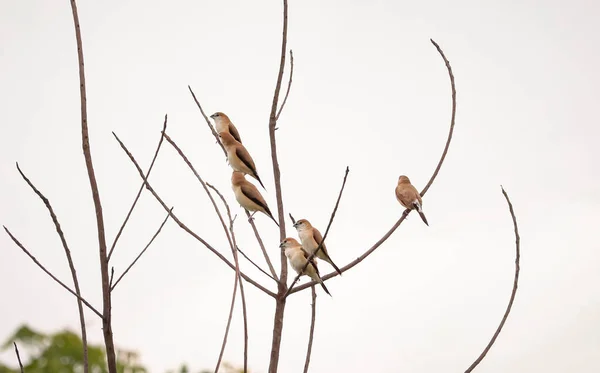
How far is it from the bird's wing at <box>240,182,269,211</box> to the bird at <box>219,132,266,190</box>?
0.16 m

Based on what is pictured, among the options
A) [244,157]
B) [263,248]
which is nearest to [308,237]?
[244,157]

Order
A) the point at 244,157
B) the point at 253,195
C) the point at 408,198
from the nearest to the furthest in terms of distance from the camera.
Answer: the point at 244,157, the point at 253,195, the point at 408,198

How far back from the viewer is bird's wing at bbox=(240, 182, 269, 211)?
23.2 ft

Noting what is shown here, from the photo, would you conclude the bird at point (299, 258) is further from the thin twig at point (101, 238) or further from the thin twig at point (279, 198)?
the thin twig at point (101, 238)

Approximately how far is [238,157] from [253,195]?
0.48 m

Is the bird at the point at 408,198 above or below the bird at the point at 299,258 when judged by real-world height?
above

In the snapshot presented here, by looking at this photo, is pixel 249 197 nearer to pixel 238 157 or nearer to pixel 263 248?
pixel 238 157

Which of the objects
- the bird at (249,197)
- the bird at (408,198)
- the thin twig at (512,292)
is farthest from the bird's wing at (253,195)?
the thin twig at (512,292)

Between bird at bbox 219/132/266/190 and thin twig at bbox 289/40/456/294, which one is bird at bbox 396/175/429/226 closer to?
bird at bbox 219/132/266/190

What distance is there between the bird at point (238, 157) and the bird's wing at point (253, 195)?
0.53 ft

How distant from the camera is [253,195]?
7129 mm

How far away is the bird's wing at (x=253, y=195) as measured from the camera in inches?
278

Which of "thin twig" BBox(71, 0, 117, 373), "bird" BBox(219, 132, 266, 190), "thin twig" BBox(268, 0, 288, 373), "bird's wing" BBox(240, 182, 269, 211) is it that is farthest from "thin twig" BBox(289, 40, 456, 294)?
"bird's wing" BBox(240, 182, 269, 211)

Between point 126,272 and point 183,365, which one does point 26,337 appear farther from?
point 126,272
